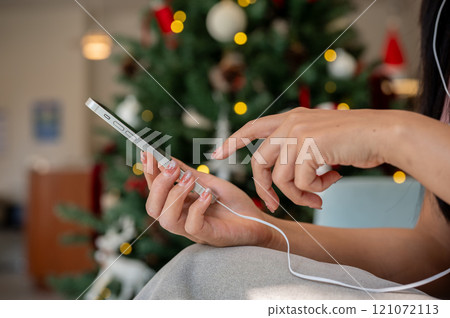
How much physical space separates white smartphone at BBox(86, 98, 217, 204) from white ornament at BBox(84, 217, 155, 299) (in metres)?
0.65

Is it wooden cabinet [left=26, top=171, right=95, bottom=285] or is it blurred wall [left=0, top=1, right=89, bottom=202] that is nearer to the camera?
wooden cabinet [left=26, top=171, right=95, bottom=285]

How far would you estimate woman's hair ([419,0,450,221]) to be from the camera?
525 millimetres

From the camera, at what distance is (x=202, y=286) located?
1.08ft

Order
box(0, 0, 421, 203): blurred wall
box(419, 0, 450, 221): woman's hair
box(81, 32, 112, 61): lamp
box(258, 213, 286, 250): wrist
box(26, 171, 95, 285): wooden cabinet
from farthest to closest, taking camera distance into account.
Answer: box(0, 0, 421, 203): blurred wall → box(81, 32, 112, 61): lamp → box(26, 171, 95, 285): wooden cabinet → box(419, 0, 450, 221): woman's hair → box(258, 213, 286, 250): wrist

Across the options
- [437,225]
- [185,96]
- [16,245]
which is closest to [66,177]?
[16,245]

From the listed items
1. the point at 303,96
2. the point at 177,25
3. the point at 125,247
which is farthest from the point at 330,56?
the point at 125,247

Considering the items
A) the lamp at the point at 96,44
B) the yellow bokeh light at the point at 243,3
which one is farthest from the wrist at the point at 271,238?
the lamp at the point at 96,44

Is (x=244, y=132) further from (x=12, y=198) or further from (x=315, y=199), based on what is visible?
(x=12, y=198)

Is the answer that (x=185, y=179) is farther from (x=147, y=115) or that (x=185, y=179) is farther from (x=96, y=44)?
(x=96, y=44)

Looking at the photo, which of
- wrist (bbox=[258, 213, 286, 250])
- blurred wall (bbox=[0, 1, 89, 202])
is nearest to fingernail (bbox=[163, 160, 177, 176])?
wrist (bbox=[258, 213, 286, 250])

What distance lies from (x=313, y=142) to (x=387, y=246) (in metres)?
0.22

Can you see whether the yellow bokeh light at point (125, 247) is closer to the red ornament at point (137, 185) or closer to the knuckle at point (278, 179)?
the red ornament at point (137, 185)

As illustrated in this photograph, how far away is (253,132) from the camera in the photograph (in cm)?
36

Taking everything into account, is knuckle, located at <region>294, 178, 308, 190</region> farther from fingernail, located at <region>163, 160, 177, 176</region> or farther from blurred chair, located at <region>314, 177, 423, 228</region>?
blurred chair, located at <region>314, 177, 423, 228</region>
